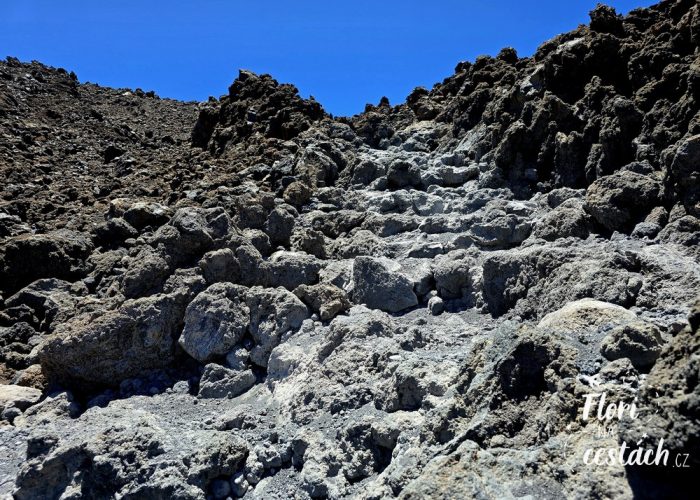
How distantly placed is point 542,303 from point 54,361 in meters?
9.22

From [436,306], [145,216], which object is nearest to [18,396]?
[145,216]

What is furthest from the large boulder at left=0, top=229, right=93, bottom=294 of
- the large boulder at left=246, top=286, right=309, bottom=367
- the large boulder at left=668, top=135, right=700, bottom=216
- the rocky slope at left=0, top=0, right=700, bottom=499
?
the large boulder at left=668, top=135, right=700, bottom=216

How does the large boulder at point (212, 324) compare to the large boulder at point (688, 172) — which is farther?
the large boulder at point (212, 324)

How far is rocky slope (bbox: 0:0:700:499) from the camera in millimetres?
5203

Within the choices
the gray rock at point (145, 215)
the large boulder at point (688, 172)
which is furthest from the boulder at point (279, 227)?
the large boulder at point (688, 172)

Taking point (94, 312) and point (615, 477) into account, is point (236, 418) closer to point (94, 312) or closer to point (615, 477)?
point (94, 312)

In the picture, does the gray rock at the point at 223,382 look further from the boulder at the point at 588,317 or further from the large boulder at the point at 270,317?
the boulder at the point at 588,317

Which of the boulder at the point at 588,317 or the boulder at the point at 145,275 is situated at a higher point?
the boulder at the point at 145,275

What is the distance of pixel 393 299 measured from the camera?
11.1 meters

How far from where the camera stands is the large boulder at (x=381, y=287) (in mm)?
11094

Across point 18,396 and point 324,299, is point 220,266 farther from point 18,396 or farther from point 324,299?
point 18,396

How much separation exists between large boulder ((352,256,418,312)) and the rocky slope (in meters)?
0.05

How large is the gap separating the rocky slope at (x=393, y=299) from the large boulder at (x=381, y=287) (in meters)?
0.05

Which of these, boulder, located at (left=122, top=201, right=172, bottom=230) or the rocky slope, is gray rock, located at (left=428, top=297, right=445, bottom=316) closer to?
the rocky slope
